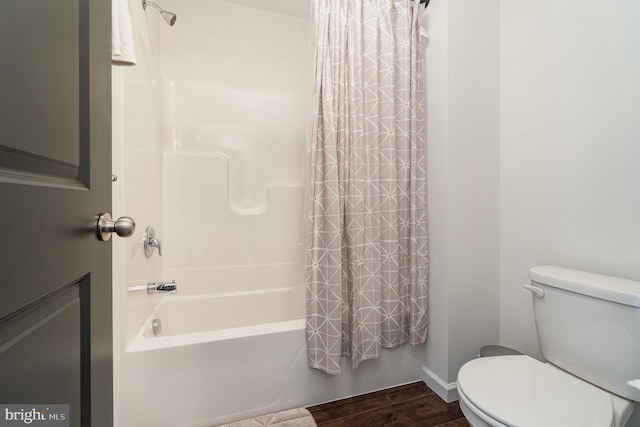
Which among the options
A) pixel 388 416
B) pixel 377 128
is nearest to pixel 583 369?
pixel 388 416

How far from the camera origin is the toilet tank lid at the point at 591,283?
37.4 inches

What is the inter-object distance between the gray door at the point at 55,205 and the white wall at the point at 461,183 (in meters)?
1.52

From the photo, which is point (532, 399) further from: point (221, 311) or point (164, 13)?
point (164, 13)

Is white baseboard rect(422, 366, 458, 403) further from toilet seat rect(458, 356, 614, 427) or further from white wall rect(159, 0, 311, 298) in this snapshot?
white wall rect(159, 0, 311, 298)

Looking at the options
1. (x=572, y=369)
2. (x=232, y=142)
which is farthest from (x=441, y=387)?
(x=232, y=142)

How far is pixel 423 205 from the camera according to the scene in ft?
5.31

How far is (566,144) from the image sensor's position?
1.31 meters

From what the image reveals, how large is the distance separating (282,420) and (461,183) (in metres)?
1.56

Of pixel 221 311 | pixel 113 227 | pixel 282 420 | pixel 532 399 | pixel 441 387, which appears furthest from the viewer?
pixel 221 311

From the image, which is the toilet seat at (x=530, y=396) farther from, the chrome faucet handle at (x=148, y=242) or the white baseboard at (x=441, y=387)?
the chrome faucet handle at (x=148, y=242)

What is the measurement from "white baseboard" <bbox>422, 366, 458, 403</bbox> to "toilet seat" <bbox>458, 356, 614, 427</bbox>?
46 centimetres

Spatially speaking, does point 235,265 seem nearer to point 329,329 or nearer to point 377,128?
point 329,329

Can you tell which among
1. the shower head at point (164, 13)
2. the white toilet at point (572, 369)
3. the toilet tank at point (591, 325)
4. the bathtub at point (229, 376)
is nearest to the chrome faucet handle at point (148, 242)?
the bathtub at point (229, 376)

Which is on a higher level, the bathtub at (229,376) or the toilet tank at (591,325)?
the toilet tank at (591,325)
